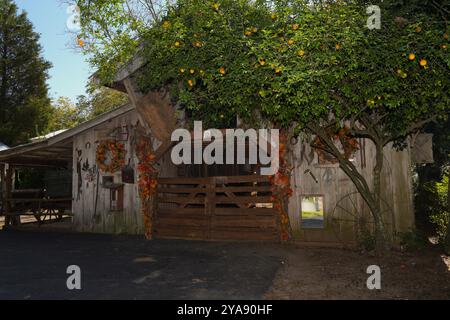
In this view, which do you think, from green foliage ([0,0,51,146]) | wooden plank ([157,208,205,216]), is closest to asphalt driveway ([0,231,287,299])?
wooden plank ([157,208,205,216])

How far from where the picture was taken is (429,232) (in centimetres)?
1174

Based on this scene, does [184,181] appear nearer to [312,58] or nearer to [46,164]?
[312,58]

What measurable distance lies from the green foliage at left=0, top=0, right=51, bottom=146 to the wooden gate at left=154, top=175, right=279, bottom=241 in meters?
21.5

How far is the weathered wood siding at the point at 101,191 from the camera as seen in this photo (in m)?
12.6

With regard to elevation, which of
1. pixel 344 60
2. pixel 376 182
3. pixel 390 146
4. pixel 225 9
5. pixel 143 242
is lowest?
pixel 143 242

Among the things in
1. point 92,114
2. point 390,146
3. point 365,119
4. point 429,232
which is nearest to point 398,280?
point 365,119

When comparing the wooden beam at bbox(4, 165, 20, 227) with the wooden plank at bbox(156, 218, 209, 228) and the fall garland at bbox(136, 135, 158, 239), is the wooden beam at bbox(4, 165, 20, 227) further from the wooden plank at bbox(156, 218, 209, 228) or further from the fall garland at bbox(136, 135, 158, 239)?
the wooden plank at bbox(156, 218, 209, 228)

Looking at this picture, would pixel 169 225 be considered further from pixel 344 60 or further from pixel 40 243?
pixel 344 60

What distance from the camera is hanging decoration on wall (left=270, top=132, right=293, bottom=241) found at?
10.3m

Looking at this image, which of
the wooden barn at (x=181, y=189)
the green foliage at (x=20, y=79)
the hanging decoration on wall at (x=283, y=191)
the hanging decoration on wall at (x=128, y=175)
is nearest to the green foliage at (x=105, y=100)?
the green foliage at (x=20, y=79)

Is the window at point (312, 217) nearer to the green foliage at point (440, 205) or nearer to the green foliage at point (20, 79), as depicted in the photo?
the green foliage at point (440, 205)

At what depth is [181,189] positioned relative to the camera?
1161cm

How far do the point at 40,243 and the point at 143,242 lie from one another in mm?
3113

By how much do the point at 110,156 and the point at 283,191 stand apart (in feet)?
21.7
